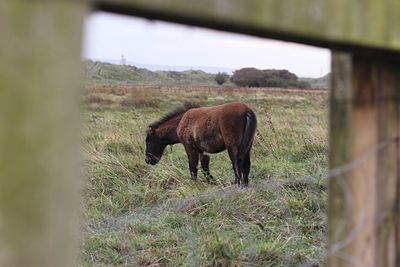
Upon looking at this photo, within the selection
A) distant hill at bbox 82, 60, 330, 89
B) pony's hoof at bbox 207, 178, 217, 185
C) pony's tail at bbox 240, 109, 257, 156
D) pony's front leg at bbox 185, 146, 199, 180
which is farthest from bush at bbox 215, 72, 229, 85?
pony's hoof at bbox 207, 178, 217, 185

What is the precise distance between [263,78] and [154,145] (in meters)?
26.3

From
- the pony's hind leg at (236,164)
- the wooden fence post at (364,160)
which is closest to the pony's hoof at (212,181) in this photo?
the pony's hind leg at (236,164)

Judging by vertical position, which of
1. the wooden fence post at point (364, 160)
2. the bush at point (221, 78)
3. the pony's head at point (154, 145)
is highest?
the bush at point (221, 78)

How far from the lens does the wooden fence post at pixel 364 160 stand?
1.29 meters

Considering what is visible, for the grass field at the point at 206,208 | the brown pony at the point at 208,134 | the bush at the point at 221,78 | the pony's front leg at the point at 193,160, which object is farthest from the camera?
the bush at the point at 221,78

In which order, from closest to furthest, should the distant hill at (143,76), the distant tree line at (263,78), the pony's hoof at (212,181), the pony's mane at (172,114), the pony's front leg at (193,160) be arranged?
the pony's hoof at (212,181)
the pony's front leg at (193,160)
the pony's mane at (172,114)
the distant tree line at (263,78)
the distant hill at (143,76)

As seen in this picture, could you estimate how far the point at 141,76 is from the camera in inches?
1444

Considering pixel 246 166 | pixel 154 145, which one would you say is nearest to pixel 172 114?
pixel 154 145

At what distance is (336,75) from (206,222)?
4.27 meters

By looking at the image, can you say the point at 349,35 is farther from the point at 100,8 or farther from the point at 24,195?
the point at 24,195

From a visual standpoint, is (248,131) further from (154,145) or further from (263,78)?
(263,78)

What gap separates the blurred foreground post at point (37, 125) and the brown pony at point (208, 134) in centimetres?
706

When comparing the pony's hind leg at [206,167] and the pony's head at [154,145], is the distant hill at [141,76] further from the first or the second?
the pony's hind leg at [206,167]

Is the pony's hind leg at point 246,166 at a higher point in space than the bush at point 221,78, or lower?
lower
